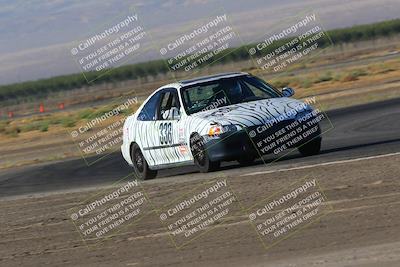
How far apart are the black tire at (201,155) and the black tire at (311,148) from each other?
1442 millimetres

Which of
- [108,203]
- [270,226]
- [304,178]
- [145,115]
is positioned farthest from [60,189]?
[270,226]

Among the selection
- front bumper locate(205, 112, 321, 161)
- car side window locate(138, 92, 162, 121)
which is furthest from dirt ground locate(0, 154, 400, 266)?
car side window locate(138, 92, 162, 121)

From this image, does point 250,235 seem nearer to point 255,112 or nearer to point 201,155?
point 255,112

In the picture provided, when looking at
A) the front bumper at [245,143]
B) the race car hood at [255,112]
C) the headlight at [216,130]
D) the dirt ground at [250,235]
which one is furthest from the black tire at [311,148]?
the dirt ground at [250,235]

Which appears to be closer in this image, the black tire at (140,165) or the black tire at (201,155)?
the black tire at (201,155)

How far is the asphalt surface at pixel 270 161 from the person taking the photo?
15.1 m

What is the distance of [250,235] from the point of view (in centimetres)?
929

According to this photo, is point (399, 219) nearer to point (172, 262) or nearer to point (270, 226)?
point (270, 226)

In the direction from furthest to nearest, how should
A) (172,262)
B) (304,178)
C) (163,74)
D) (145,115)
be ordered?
(163,74) → (145,115) → (304,178) → (172,262)

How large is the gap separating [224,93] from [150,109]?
4.70ft

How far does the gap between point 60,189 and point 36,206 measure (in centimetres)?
229

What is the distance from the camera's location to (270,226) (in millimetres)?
9430

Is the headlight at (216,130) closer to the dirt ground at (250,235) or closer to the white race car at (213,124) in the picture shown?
the white race car at (213,124)

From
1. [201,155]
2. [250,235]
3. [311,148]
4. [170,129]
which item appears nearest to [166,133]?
[170,129]
